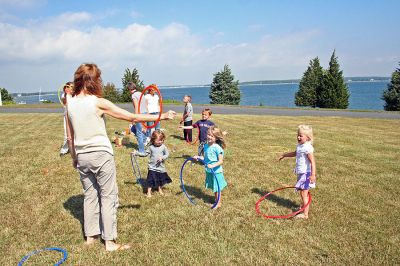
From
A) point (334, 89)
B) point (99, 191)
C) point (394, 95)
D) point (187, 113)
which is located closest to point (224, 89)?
point (334, 89)

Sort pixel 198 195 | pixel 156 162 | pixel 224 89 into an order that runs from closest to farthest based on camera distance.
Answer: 1. pixel 156 162
2. pixel 198 195
3. pixel 224 89

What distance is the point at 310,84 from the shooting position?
58.1 meters

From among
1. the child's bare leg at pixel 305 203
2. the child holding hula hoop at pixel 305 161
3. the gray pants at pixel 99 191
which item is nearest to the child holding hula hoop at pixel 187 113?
the child holding hula hoop at pixel 305 161

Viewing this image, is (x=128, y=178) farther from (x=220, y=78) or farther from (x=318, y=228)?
(x=220, y=78)

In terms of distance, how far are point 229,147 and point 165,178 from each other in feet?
18.8

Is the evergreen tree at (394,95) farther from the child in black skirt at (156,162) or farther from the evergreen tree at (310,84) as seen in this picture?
the child in black skirt at (156,162)

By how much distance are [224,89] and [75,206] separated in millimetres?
57499

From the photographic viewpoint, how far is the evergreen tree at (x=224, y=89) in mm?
62750

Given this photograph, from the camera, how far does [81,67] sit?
4523mm

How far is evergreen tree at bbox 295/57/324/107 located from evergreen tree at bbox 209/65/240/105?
1172 cm

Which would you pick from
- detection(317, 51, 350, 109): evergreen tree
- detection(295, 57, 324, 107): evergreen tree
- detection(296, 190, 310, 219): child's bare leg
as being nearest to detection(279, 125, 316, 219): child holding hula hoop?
detection(296, 190, 310, 219): child's bare leg

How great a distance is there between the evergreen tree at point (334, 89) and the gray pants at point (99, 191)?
4990cm

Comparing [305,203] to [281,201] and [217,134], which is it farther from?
[217,134]

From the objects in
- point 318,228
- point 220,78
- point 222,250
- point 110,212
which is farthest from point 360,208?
point 220,78
